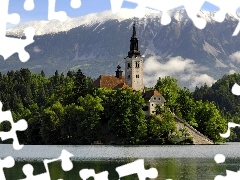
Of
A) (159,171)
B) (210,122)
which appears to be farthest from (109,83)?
(159,171)

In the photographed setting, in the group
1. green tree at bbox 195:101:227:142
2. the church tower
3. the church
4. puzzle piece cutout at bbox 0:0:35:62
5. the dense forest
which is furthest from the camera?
the church tower

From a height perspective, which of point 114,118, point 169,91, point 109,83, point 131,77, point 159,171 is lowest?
point 159,171


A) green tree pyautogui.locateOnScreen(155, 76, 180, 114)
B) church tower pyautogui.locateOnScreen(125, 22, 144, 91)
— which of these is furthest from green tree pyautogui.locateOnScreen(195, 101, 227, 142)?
church tower pyautogui.locateOnScreen(125, 22, 144, 91)

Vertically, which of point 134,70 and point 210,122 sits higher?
point 134,70

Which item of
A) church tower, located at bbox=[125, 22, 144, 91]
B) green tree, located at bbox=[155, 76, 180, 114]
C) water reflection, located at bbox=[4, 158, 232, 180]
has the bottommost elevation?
water reflection, located at bbox=[4, 158, 232, 180]

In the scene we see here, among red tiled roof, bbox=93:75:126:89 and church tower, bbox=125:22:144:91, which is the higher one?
church tower, bbox=125:22:144:91

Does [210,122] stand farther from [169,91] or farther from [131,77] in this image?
[131,77]

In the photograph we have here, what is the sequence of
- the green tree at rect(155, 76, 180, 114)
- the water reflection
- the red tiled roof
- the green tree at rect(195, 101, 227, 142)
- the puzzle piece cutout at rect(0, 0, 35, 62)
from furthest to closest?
the red tiled roof, the green tree at rect(155, 76, 180, 114), the green tree at rect(195, 101, 227, 142), the water reflection, the puzzle piece cutout at rect(0, 0, 35, 62)

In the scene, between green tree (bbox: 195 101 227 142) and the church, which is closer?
green tree (bbox: 195 101 227 142)

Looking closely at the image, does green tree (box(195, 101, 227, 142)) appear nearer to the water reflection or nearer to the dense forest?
the dense forest

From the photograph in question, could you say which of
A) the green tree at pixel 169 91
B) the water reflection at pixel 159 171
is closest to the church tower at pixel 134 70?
the green tree at pixel 169 91

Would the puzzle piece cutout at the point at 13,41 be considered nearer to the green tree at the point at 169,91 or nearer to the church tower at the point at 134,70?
the green tree at the point at 169,91

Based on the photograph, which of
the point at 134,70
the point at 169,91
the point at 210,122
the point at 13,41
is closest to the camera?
the point at 13,41

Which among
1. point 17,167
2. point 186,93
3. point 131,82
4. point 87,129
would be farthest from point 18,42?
point 131,82
